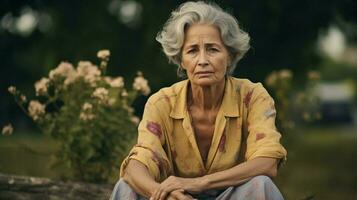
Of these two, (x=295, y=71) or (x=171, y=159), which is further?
(x=295, y=71)

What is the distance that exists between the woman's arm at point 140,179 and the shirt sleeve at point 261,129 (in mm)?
543

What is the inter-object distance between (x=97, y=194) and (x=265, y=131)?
1.76 metres

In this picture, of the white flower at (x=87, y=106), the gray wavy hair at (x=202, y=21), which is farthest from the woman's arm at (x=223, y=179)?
the white flower at (x=87, y=106)

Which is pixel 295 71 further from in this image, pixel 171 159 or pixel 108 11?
pixel 171 159

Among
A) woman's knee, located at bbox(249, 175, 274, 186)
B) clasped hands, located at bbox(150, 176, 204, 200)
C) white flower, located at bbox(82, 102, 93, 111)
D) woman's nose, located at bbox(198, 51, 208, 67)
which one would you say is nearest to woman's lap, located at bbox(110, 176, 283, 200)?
woman's knee, located at bbox(249, 175, 274, 186)

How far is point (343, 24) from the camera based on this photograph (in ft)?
46.6

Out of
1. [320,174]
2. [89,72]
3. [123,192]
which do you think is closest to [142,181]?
[123,192]

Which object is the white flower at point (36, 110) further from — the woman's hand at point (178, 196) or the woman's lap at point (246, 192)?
the woman's hand at point (178, 196)

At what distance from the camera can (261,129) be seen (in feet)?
14.4

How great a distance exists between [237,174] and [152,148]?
0.51 m

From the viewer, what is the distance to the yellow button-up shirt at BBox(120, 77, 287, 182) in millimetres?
4410

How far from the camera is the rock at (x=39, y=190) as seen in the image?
18.4 feet

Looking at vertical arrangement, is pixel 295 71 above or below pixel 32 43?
below

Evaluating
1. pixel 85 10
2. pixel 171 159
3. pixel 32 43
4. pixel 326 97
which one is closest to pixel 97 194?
pixel 171 159
